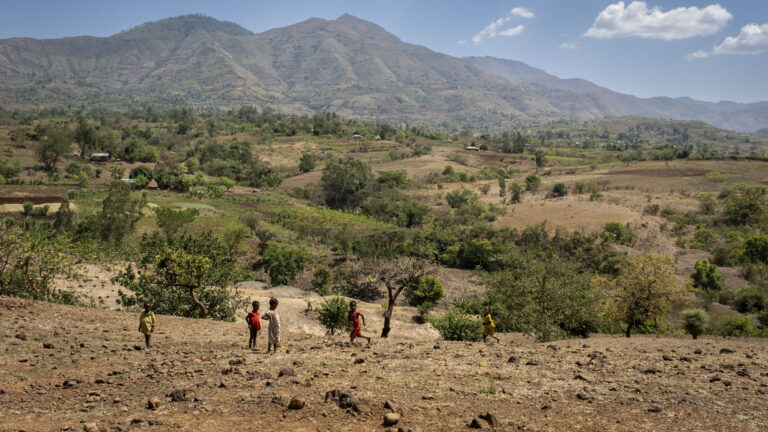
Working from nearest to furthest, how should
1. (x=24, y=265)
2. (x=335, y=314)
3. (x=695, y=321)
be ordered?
(x=24, y=265)
(x=335, y=314)
(x=695, y=321)

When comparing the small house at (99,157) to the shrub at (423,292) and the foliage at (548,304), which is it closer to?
the shrub at (423,292)

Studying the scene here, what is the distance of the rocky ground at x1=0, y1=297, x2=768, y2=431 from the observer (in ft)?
21.1

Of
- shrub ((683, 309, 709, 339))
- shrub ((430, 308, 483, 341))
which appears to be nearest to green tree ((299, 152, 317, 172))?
shrub ((430, 308, 483, 341))

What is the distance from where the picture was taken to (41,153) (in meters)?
64.1

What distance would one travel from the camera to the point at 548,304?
15797 mm

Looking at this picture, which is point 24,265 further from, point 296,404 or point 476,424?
point 476,424

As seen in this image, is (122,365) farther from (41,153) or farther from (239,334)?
(41,153)

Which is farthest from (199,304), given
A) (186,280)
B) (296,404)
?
(296,404)

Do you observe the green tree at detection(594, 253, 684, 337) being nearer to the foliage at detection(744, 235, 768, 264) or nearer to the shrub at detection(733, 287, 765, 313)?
the shrub at detection(733, 287, 765, 313)

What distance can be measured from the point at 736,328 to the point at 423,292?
13.9m

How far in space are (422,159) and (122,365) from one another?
92.3 meters

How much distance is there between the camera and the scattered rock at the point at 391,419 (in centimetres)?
624

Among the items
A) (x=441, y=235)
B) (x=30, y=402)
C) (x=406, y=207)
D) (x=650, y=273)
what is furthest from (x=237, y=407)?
(x=406, y=207)

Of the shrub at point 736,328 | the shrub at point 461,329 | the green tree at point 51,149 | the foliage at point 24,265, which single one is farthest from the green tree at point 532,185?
the green tree at point 51,149
